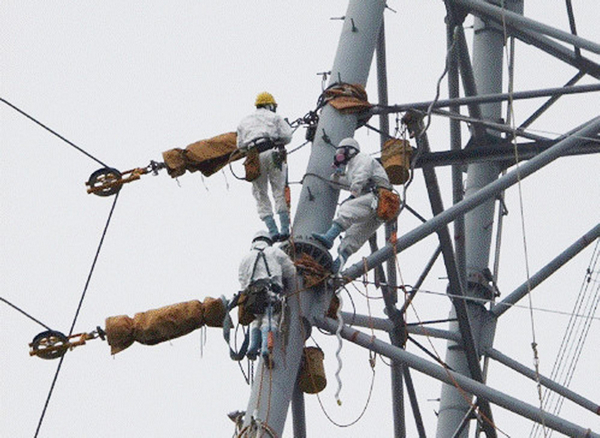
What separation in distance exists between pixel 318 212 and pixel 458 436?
3.84 meters

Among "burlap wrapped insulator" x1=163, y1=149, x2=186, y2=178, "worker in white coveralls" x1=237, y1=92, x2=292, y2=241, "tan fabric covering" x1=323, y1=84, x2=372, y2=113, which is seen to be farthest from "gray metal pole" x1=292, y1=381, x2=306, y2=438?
"tan fabric covering" x1=323, y1=84, x2=372, y2=113

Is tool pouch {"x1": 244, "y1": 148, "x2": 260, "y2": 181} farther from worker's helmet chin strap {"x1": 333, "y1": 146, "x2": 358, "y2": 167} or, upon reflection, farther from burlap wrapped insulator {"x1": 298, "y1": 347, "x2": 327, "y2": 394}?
burlap wrapped insulator {"x1": 298, "y1": 347, "x2": 327, "y2": 394}

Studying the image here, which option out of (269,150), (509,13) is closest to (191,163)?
(269,150)

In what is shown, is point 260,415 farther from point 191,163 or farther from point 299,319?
point 191,163

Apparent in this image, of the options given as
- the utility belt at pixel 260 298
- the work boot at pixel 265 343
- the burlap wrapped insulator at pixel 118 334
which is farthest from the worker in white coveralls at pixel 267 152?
the burlap wrapped insulator at pixel 118 334

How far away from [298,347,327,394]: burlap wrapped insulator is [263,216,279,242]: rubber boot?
134 cm

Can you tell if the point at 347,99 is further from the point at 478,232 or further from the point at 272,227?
the point at 478,232

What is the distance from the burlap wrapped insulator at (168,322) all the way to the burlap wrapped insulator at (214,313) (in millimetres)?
57

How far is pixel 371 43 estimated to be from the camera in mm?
23438

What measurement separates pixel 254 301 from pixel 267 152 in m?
2.19

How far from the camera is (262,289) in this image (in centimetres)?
2098

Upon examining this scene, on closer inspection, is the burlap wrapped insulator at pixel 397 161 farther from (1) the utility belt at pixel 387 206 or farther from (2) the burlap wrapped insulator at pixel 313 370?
(2) the burlap wrapped insulator at pixel 313 370

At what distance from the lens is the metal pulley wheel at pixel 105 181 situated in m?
22.7

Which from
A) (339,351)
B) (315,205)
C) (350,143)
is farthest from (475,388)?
(350,143)
